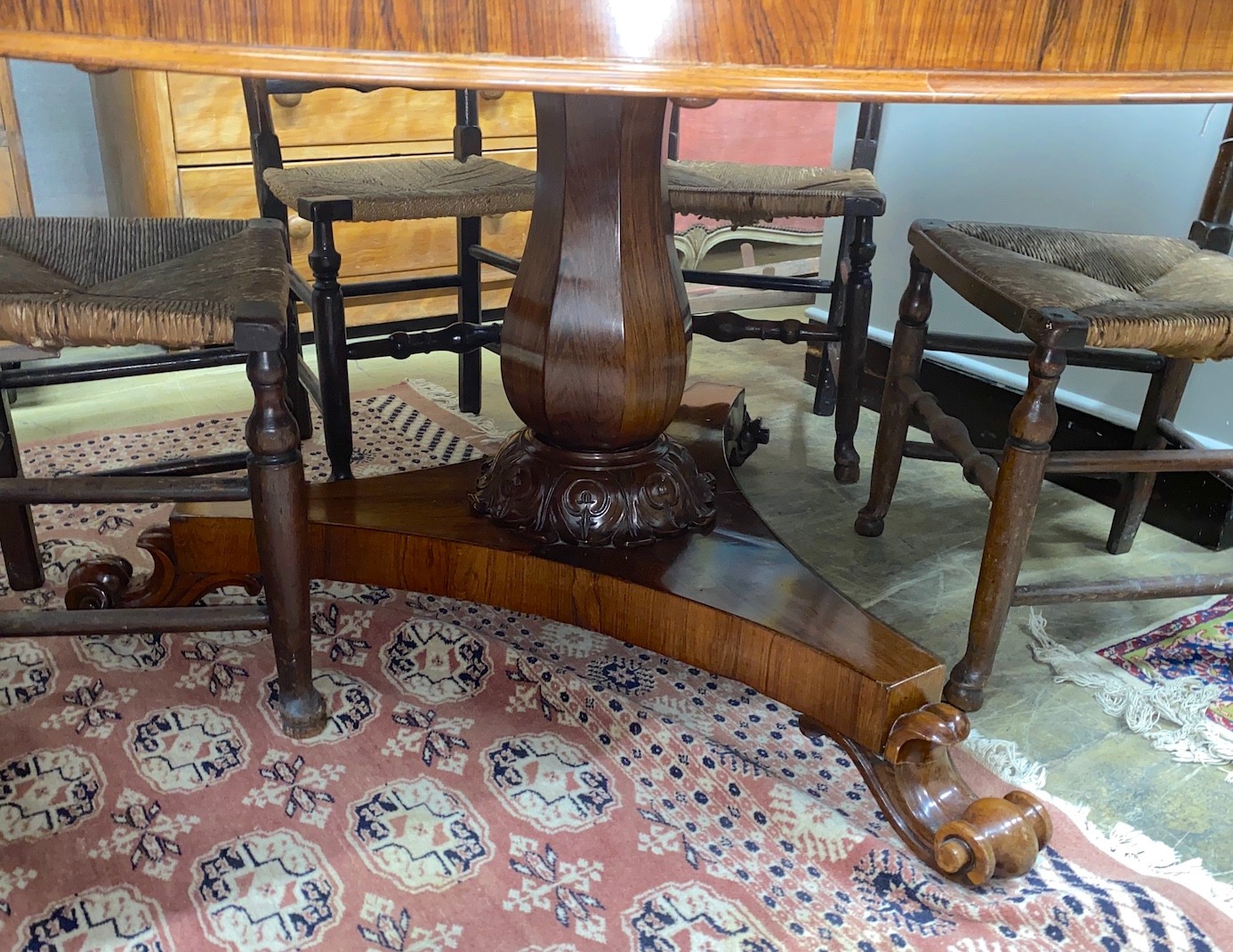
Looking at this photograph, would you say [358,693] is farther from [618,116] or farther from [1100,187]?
[1100,187]

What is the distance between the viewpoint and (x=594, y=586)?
1090mm

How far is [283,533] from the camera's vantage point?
3.17 feet

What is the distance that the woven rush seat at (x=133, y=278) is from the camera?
90 centimetres

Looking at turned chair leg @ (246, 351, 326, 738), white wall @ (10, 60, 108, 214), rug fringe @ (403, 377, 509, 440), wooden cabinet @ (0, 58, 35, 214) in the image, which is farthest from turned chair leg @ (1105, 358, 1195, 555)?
white wall @ (10, 60, 108, 214)

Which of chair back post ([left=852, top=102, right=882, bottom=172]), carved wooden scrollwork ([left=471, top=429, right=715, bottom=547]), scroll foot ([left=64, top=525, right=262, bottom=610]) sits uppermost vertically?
chair back post ([left=852, top=102, right=882, bottom=172])

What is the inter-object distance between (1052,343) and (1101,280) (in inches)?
10.8

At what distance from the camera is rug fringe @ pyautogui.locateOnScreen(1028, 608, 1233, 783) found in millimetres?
1118

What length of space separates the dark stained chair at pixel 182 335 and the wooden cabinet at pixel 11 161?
45.6 inches

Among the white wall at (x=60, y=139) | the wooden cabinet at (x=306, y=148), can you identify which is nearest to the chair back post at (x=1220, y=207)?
the wooden cabinet at (x=306, y=148)

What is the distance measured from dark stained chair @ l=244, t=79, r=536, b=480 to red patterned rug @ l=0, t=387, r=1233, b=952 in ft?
1.54

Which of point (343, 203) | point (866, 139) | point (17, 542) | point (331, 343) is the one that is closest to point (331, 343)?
point (331, 343)

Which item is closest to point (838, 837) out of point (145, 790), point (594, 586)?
point (594, 586)

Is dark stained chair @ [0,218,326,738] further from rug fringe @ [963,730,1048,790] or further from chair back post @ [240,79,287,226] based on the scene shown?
rug fringe @ [963,730,1048,790]

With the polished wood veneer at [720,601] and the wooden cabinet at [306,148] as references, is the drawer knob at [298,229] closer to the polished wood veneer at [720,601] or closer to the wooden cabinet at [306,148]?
the wooden cabinet at [306,148]
